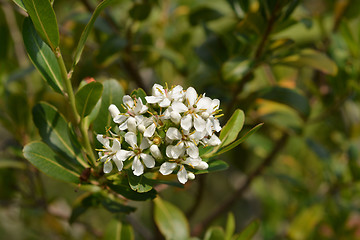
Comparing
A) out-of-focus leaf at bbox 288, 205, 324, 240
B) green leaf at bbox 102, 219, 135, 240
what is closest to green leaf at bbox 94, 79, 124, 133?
green leaf at bbox 102, 219, 135, 240

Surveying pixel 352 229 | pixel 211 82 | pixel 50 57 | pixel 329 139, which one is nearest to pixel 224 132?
pixel 50 57

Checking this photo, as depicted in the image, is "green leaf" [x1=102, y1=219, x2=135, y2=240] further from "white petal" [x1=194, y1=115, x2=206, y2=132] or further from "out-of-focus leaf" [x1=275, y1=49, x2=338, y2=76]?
"out-of-focus leaf" [x1=275, y1=49, x2=338, y2=76]

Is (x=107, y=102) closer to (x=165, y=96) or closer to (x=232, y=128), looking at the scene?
(x=165, y=96)

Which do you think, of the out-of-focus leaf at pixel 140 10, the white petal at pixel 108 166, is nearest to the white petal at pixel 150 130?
the white petal at pixel 108 166

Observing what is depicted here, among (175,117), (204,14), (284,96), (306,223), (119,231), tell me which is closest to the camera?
(175,117)

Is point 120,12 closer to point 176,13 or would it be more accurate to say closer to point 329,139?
point 176,13

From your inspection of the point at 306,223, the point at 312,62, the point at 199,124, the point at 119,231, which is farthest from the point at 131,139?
the point at 306,223

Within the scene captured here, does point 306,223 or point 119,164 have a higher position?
Answer: point 119,164

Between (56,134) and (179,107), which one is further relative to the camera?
(56,134)
